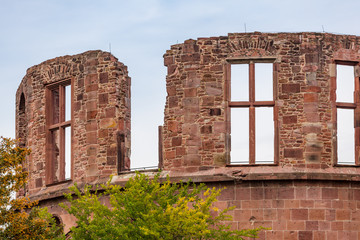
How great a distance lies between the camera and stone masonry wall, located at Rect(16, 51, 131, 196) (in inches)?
1043

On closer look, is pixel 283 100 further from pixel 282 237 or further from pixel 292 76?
pixel 282 237

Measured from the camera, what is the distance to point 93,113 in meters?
26.9

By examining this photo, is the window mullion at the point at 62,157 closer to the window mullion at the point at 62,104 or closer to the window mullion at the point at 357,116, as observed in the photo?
the window mullion at the point at 62,104

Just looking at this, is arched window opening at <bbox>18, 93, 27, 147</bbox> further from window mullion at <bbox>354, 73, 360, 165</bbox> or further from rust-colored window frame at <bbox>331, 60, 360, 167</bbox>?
window mullion at <bbox>354, 73, 360, 165</bbox>

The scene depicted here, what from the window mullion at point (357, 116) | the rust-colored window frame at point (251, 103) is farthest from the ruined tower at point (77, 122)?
the window mullion at point (357, 116)

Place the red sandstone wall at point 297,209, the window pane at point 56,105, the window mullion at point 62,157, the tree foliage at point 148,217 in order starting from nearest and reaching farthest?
1. the tree foliage at point 148,217
2. the red sandstone wall at point 297,209
3. the window mullion at point 62,157
4. the window pane at point 56,105

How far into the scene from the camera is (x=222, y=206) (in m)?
24.4

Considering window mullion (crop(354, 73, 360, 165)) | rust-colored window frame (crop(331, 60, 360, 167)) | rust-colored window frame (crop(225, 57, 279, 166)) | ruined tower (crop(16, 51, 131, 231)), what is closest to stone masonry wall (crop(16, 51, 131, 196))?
ruined tower (crop(16, 51, 131, 231))

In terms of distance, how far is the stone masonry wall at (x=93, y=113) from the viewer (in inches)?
1043

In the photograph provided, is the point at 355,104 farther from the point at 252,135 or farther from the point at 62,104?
the point at 62,104

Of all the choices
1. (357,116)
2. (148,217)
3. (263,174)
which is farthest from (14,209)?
(357,116)

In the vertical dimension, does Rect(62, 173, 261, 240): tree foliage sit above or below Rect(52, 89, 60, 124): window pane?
below

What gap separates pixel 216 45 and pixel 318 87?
3.03m

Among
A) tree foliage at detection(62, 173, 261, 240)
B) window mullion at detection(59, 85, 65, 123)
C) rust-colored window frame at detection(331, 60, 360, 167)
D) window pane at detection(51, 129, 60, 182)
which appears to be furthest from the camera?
window pane at detection(51, 129, 60, 182)
